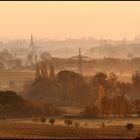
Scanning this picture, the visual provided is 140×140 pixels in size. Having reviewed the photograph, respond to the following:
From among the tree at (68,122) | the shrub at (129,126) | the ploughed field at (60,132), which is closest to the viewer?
the ploughed field at (60,132)

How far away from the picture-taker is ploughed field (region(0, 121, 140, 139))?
43.4 ft

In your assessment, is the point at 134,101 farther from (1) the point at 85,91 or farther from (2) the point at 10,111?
(2) the point at 10,111

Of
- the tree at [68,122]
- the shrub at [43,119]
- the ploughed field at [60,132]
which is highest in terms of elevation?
the shrub at [43,119]

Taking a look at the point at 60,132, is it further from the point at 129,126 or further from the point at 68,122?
the point at 129,126

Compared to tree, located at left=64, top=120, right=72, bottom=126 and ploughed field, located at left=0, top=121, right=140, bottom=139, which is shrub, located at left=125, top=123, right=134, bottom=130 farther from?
tree, located at left=64, top=120, right=72, bottom=126

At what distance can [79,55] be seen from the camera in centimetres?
1508

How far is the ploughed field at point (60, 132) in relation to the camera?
1323cm

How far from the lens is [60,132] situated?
13523 mm

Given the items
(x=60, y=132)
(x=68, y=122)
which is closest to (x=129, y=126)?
(x=68, y=122)

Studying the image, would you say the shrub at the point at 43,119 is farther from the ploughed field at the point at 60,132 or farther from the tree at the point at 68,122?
the tree at the point at 68,122

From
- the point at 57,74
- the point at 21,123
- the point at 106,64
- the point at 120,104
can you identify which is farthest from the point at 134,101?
the point at 21,123

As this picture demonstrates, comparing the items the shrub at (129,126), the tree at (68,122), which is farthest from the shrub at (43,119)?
the shrub at (129,126)

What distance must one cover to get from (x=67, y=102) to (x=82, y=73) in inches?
43.3

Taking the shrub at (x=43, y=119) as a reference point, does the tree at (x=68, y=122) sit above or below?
below
